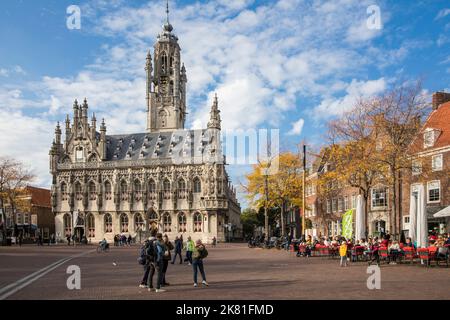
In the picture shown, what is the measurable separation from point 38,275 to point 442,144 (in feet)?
110

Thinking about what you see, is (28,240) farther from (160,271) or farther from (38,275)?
(160,271)

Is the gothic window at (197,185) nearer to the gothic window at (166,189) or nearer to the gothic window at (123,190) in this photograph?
the gothic window at (166,189)

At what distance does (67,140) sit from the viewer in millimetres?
85250

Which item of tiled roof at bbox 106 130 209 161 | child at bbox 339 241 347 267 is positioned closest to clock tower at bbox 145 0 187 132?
tiled roof at bbox 106 130 209 161

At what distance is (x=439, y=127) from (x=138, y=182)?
50.4 metres

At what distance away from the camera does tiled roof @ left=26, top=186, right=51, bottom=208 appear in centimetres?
9275

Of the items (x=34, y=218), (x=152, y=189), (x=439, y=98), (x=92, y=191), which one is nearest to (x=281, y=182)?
(x=439, y=98)

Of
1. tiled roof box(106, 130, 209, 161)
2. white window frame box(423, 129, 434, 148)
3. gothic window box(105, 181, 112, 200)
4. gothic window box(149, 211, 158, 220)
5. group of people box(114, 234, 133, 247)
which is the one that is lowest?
group of people box(114, 234, 133, 247)

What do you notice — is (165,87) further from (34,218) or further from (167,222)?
(34,218)

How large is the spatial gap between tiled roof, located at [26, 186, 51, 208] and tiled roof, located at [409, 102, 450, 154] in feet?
234

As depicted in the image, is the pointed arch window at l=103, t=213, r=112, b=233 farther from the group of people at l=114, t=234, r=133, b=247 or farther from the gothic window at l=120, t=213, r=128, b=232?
the group of people at l=114, t=234, r=133, b=247

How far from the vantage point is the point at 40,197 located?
318 feet

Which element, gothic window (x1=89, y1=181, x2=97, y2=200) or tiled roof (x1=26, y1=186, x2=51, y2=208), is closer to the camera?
gothic window (x1=89, y1=181, x2=97, y2=200)
